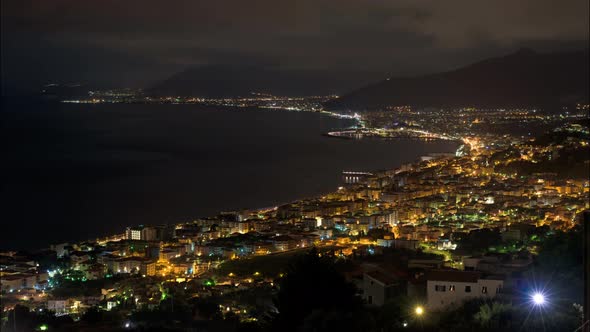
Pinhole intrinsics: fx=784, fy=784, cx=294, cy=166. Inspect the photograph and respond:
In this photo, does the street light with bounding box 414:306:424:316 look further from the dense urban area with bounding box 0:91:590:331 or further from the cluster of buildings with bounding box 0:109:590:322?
the cluster of buildings with bounding box 0:109:590:322

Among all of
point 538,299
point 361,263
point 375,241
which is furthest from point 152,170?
point 538,299

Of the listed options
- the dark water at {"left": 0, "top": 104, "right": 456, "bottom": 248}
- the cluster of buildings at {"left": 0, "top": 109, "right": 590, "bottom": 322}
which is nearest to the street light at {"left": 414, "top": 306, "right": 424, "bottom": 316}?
the cluster of buildings at {"left": 0, "top": 109, "right": 590, "bottom": 322}

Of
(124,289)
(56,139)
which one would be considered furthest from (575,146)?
(56,139)

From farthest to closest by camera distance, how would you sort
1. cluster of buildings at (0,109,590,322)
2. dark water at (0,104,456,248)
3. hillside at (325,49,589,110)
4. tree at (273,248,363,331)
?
hillside at (325,49,589,110)
dark water at (0,104,456,248)
cluster of buildings at (0,109,590,322)
tree at (273,248,363,331)

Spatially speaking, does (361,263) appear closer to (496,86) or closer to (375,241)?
(375,241)

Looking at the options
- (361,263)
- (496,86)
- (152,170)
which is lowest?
(361,263)

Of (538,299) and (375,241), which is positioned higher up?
(538,299)
